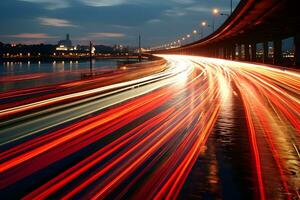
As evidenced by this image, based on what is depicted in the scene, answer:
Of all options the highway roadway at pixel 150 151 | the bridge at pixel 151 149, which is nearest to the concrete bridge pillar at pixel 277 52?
the bridge at pixel 151 149

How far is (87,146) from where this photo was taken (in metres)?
15.4

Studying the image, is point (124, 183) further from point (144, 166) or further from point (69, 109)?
point (69, 109)

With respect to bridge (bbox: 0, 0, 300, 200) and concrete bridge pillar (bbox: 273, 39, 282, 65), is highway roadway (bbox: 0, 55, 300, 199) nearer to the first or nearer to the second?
bridge (bbox: 0, 0, 300, 200)

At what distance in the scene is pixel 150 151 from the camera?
14.3 meters

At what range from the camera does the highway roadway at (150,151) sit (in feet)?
33.3

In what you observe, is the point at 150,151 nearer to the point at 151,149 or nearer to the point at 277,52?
the point at 151,149

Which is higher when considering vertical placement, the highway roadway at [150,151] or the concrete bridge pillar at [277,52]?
the concrete bridge pillar at [277,52]

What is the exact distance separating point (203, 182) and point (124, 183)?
1.60m

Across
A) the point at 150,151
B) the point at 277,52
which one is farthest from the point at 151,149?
the point at 277,52

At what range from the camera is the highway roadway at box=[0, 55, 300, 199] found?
10148mm

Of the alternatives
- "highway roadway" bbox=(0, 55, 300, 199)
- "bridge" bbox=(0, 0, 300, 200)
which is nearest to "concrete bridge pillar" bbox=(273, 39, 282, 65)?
"bridge" bbox=(0, 0, 300, 200)

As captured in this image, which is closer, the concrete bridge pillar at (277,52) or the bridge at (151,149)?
the bridge at (151,149)

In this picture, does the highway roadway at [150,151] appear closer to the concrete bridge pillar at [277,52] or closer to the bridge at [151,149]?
the bridge at [151,149]

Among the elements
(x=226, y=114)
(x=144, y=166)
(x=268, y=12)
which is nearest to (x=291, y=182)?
(x=144, y=166)
